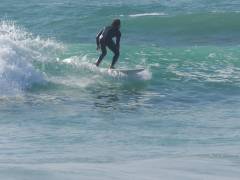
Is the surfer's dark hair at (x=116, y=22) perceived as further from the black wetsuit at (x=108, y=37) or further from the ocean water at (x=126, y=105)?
the ocean water at (x=126, y=105)

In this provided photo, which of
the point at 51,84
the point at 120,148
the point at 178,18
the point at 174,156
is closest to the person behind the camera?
the point at 174,156

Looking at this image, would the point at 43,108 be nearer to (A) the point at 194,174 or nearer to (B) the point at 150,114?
(B) the point at 150,114

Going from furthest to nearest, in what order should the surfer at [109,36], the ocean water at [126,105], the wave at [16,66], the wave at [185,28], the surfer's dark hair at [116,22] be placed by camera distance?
the wave at [185,28] < the surfer at [109,36] < the surfer's dark hair at [116,22] < the wave at [16,66] < the ocean water at [126,105]

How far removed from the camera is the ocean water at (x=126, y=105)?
10.1 m

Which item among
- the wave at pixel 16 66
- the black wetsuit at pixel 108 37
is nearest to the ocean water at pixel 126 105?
the wave at pixel 16 66

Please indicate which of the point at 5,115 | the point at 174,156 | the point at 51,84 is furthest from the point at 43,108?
the point at 174,156

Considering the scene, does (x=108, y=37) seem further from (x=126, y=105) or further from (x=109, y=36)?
(x=126, y=105)

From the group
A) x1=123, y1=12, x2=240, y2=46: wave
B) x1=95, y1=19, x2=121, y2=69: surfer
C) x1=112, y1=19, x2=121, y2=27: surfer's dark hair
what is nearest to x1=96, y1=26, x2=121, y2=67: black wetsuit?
x1=95, y1=19, x2=121, y2=69: surfer

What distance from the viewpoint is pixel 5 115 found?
14.3 metres

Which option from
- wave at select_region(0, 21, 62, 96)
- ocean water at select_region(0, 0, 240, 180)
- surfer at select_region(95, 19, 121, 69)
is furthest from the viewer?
surfer at select_region(95, 19, 121, 69)

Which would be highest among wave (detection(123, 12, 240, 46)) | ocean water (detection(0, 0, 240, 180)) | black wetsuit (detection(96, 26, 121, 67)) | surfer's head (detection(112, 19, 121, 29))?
surfer's head (detection(112, 19, 121, 29))

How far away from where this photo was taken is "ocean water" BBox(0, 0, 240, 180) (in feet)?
33.0

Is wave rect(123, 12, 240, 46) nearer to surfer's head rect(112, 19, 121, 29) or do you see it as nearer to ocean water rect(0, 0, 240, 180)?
ocean water rect(0, 0, 240, 180)

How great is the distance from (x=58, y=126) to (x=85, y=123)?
1.94 feet
